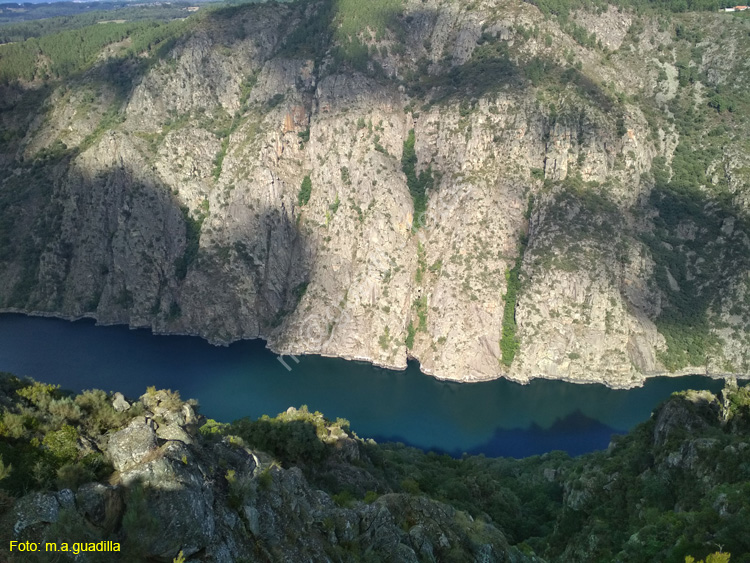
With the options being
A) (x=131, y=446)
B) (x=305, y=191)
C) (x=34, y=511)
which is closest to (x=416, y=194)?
(x=305, y=191)

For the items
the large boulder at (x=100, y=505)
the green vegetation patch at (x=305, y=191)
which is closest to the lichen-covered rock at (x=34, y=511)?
the large boulder at (x=100, y=505)

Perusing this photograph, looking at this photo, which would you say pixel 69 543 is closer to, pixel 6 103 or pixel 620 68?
pixel 620 68

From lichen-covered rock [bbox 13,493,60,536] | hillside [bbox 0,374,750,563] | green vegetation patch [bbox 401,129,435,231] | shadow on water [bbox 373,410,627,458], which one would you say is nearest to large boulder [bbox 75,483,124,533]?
hillside [bbox 0,374,750,563]

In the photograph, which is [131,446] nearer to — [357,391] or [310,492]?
[310,492]

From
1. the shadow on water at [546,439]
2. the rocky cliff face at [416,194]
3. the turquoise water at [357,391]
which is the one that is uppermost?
the rocky cliff face at [416,194]

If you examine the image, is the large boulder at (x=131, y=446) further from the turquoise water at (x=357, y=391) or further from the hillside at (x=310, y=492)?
the turquoise water at (x=357, y=391)

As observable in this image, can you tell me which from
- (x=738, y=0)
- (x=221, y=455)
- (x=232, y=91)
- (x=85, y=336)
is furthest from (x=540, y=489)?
(x=738, y=0)

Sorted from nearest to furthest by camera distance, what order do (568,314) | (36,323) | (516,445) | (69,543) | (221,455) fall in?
1. (69,543)
2. (221,455)
3. (516,445)
4. (568,314)
5. (36,323)

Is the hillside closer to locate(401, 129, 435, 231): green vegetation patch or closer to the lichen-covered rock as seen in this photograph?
the lichen-covered rock
